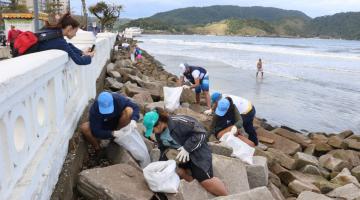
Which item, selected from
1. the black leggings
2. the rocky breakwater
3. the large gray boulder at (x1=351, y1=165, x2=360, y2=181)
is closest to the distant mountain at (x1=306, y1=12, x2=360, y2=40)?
the rocky breakwater

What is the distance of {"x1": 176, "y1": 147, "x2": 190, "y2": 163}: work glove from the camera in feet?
14.9

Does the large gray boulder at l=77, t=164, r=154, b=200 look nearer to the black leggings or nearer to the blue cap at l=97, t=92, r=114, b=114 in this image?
the blue cap at l=97, t=92, r=114, b=114

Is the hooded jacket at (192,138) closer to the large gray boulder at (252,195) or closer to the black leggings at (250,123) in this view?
the large gray boulder at (252,195)

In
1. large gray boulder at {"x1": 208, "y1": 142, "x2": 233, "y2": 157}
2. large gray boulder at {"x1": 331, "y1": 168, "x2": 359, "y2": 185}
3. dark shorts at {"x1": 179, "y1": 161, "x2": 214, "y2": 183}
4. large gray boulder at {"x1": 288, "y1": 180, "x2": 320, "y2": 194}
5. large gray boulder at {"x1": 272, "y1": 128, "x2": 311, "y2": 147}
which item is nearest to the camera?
dark shorts at {"x1": 179, "y1": 161, "x2": 214, "y2": 183}

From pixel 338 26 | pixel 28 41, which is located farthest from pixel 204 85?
pixel 338 26

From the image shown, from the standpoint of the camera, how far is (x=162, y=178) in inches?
160

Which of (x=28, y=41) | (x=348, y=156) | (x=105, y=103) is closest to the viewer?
(x=28, y=41)

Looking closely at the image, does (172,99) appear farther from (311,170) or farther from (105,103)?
(105,103)

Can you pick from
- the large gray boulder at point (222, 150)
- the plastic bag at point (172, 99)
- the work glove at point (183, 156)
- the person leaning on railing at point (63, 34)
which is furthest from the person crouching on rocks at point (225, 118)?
the person leaning on railing at point (63, 34)

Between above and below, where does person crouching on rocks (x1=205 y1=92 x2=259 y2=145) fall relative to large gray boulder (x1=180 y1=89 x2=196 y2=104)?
above

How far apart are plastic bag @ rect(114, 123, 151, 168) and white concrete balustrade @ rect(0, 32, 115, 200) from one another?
0.59 m

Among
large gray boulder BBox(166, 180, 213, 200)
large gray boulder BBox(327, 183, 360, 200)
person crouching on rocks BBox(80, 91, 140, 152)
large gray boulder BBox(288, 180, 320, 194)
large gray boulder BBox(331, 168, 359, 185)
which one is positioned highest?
person crouching on rocks BBox(80, 91, 140, 152)

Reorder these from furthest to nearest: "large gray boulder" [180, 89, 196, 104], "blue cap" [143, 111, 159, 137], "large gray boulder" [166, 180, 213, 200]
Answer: "large gray boulder" [180, 89, 196, 104] < "blue cap" [143, 111, 159, 137] < "large gray boulder" [166, 180, 213, 200]

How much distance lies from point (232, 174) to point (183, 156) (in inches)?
28.7
